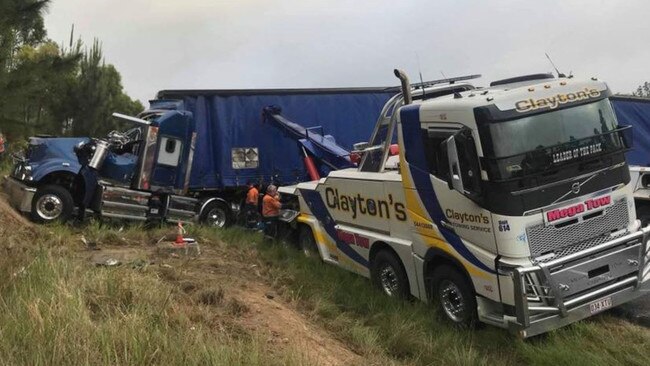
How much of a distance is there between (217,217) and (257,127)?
2484 millimetres

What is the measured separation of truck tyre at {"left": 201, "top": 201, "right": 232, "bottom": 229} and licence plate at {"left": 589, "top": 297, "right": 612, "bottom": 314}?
31.0ft

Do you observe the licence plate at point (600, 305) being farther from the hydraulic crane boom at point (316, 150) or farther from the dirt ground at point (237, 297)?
the hydraulic crane boom at point (316, 150)

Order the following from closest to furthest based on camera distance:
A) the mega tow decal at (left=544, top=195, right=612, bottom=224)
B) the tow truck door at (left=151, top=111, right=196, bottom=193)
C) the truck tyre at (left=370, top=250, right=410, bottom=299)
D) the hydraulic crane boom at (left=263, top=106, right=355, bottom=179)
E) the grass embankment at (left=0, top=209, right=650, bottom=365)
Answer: the grass embankment at (left=0, top=209, right=650, bottom=365) → the mega tow decal at (left=544, top=195, right=612, bottom=224) → the truck tyre at (left=370, top=250, right=410, bottom=299) → the tow truck door at (left=151, top=111, right=196, bottom=193) → the hydraulic crane boom at (left=263, top=106, right=355, bottom=179)

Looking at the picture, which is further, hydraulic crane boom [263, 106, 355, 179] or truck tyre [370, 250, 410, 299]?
hydraulic crane boom [263, 106, 355, 179]

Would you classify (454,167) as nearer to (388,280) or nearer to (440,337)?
(440,337)

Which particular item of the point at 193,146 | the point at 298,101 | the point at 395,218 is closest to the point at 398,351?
the point at 395,218

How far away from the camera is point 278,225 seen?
1187 cm

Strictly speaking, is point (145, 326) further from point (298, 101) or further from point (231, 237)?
point (298, 101)

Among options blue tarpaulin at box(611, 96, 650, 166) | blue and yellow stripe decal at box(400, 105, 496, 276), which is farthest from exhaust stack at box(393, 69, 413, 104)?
blue tarpaulin at box(611, 96, 650, 166)

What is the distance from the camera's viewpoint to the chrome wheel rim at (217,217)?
47.1 ft

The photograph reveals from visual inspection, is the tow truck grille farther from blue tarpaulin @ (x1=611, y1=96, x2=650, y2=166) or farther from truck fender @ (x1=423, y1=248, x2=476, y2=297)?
blue tarpaulin @ (x1=611, y1=96, x2=650, y2=166)

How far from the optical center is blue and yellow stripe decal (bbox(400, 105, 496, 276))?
23.1 feet

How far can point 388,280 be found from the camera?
8.45 metres

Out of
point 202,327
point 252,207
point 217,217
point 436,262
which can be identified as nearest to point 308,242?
point 252,207
